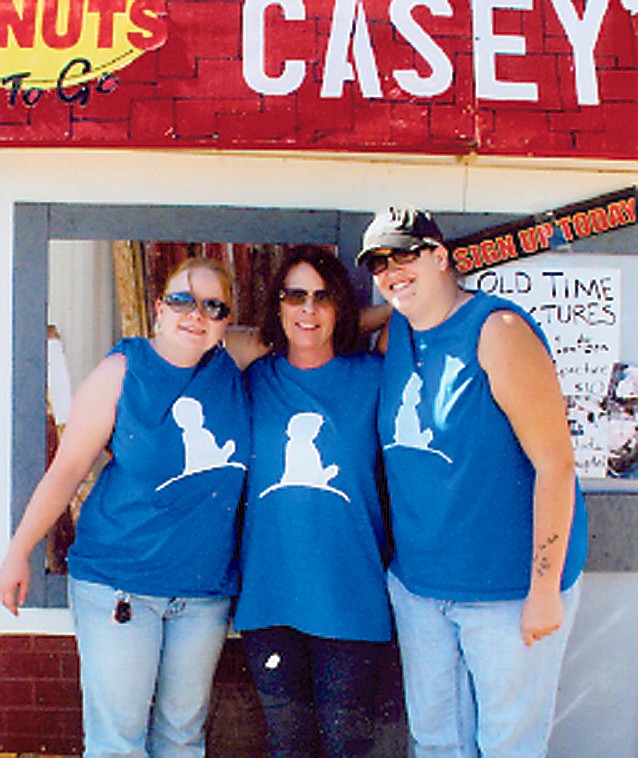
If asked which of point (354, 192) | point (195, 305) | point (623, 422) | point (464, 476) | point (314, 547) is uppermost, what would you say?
point (354, 192)

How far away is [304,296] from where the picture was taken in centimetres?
295

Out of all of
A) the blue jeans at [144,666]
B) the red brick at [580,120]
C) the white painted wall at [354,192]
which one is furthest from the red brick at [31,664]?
the red brick at [580,120]

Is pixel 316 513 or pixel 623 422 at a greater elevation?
pixel 623 422

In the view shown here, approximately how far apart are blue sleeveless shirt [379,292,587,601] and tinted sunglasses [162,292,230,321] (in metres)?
0.70

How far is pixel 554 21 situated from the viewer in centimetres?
329

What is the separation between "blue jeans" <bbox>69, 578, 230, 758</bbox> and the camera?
2.82 meters

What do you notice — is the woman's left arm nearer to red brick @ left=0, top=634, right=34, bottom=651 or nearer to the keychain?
the keychain

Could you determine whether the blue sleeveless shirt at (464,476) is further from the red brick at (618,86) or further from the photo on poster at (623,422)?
the red brick at (618,86)

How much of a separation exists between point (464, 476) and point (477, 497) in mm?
80

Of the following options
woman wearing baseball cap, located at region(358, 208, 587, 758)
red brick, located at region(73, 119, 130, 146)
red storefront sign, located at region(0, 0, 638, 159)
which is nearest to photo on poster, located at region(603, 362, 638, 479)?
woman wearing baseball cap, located at region(358, 208, 587, 758)

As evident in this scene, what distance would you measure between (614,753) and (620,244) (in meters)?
2.22

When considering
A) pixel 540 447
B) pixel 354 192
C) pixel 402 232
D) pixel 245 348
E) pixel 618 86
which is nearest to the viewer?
pixel 540 447

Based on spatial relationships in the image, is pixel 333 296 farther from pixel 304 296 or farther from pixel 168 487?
pixel 168 487

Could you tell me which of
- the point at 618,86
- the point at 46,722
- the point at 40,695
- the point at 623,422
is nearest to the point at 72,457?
the point at 40,695
